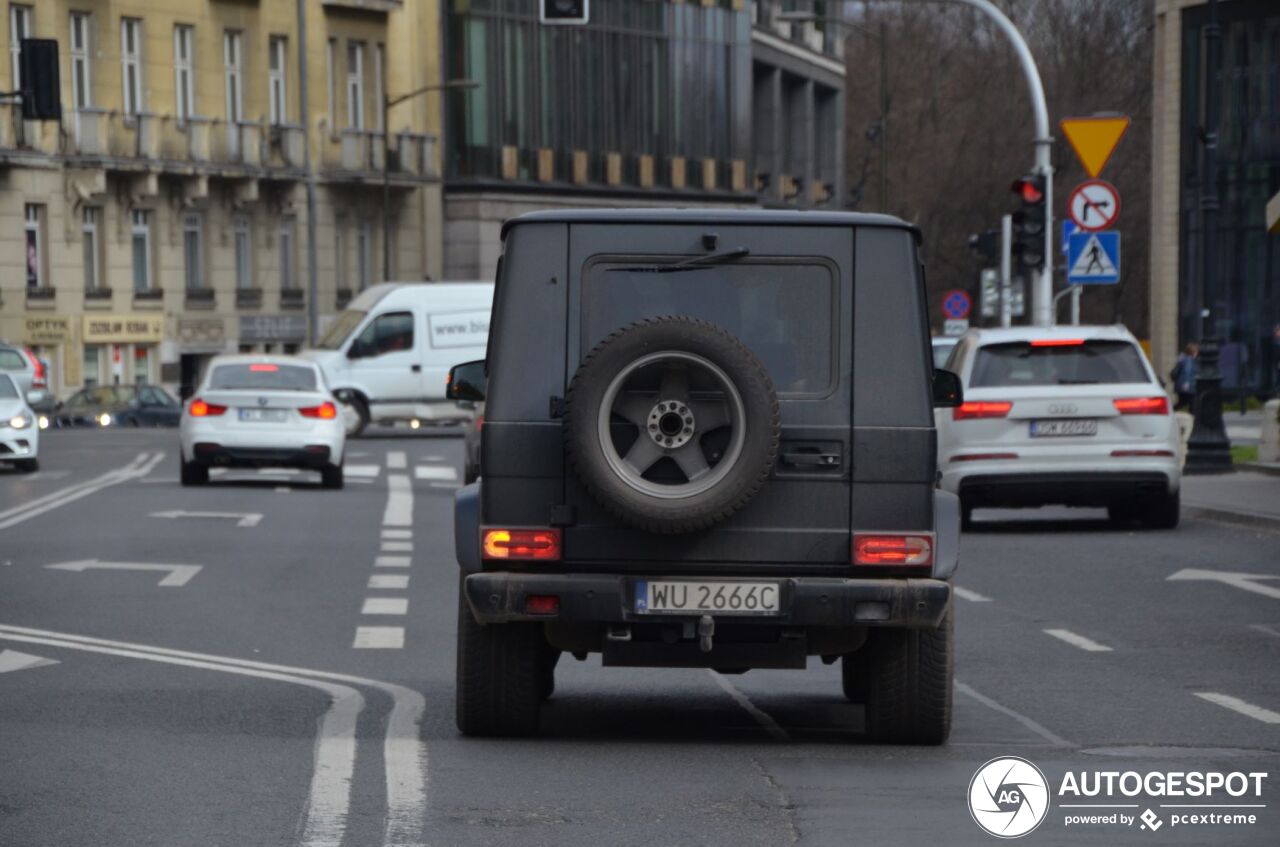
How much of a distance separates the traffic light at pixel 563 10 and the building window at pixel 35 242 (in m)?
34.5

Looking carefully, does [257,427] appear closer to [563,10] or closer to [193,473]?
[193,473]

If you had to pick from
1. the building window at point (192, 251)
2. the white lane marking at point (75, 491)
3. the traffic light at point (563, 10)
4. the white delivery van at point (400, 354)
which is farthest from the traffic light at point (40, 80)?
the building window at point (192, 251)

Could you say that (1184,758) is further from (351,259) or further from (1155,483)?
(351,259)

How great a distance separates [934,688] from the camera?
9.76m

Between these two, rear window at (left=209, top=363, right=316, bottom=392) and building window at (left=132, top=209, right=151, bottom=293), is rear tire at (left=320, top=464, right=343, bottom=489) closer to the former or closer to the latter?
rear window at (left=209, top=363, right=316, bottom=392)

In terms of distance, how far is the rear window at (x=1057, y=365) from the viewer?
21719 millimetres

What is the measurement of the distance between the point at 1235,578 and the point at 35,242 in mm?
49298

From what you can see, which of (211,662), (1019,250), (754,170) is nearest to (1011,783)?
(211,662)

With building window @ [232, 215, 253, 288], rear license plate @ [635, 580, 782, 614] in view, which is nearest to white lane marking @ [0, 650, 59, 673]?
rear license plate @ [635, 580, 782, 614]

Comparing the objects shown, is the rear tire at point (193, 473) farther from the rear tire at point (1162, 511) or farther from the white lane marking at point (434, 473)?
the rear tire at point (1162, 511)

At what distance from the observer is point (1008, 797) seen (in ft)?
27.9

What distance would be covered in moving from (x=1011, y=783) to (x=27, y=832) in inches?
123

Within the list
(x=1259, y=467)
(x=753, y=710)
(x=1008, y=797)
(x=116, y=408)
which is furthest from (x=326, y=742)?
(x=116, y=408)

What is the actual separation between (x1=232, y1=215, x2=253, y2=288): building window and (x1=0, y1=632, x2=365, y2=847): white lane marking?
5604 cm
